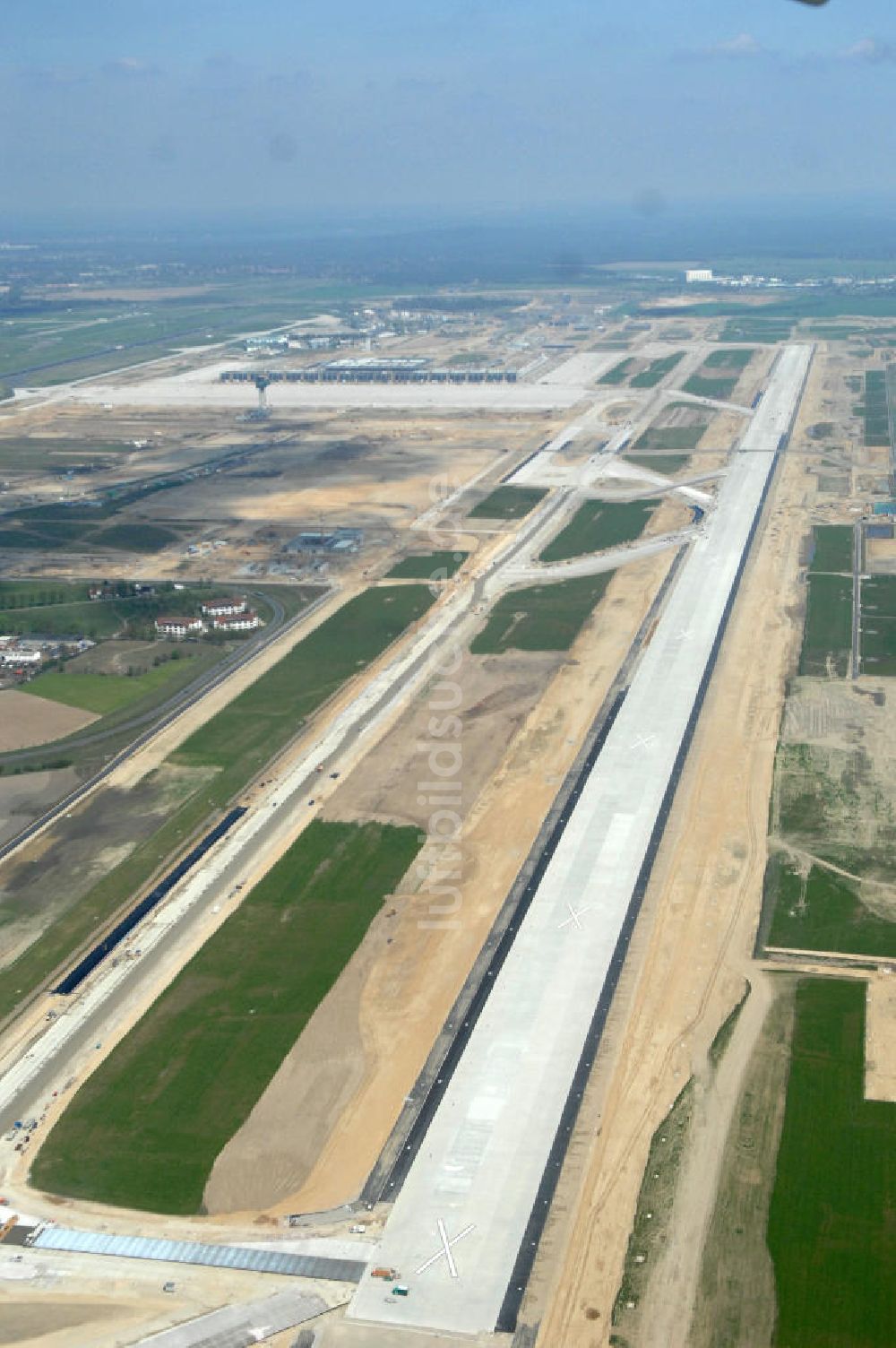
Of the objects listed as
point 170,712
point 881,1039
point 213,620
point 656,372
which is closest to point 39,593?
point 213,620

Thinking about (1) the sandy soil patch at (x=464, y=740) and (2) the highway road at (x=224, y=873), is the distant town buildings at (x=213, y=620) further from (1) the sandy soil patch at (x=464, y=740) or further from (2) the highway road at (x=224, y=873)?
(1) the sandy soil patch at (x=464, y=740)

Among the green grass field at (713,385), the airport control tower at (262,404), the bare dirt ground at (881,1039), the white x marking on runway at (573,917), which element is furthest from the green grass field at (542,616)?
the airport control tower at (262,404)

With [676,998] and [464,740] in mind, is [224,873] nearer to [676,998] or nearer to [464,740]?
[464,740]

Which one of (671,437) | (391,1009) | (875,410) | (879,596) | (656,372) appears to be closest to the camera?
(391,1009)

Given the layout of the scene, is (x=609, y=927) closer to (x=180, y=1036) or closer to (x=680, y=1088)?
(x=680, y=1088)

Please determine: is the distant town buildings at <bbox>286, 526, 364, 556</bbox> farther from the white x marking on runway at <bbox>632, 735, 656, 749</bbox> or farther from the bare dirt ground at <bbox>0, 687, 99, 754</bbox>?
the white x marking on runway at <bbox>632, 735, 656, 749</bbox>

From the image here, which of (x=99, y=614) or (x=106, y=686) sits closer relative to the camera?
(x=106, y=686)

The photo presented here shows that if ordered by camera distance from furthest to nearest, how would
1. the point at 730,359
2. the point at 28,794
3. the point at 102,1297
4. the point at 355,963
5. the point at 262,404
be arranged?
the point at 730,359 → the point at 262,404 → the point at 28,794 → the point at 355,963 → the point at 102,1297
